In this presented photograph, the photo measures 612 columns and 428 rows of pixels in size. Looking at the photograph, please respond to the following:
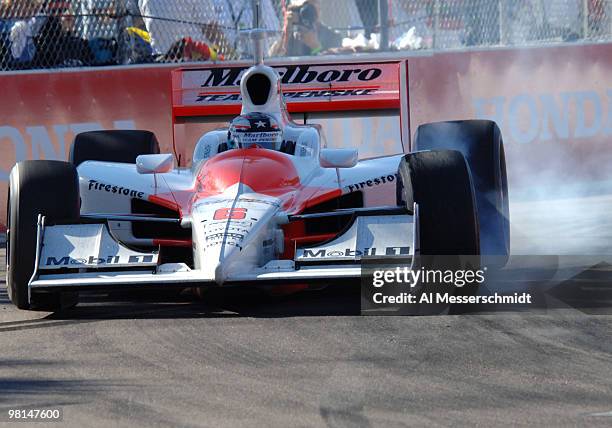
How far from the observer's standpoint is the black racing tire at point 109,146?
10250mm

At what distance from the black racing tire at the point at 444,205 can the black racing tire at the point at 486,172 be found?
129cm

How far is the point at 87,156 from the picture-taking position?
1023cm

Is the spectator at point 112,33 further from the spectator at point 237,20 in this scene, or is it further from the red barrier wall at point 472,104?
the spectator at point 237,20

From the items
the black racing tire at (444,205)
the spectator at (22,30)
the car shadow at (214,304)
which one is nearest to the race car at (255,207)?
the black racing tire at (444,205)

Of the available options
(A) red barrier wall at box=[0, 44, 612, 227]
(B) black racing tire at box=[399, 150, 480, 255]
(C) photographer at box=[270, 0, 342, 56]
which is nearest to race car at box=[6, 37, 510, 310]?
(B) black racing tire at box=[399, 150, 480, 255]

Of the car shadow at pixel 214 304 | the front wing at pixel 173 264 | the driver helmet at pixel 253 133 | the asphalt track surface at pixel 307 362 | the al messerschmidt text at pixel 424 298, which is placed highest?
the driver helmet at pixel 253 133

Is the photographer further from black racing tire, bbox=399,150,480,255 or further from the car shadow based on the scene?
black racing tire, bbox=399,150,480,255

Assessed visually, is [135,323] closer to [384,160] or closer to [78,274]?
[78,274]

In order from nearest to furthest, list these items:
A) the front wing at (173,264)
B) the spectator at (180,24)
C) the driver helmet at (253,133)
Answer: the front wing at (173,264) < the driver helmet at (253,133) < the spectator at (180,24)

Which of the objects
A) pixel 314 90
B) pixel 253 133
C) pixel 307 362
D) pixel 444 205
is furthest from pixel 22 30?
pixel 307 362

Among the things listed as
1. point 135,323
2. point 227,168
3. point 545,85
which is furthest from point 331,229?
point 545,85

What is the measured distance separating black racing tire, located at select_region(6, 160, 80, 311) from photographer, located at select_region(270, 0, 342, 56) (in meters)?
6.95

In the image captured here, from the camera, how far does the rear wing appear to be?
10.3m

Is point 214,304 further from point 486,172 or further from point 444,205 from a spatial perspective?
point 486,172
